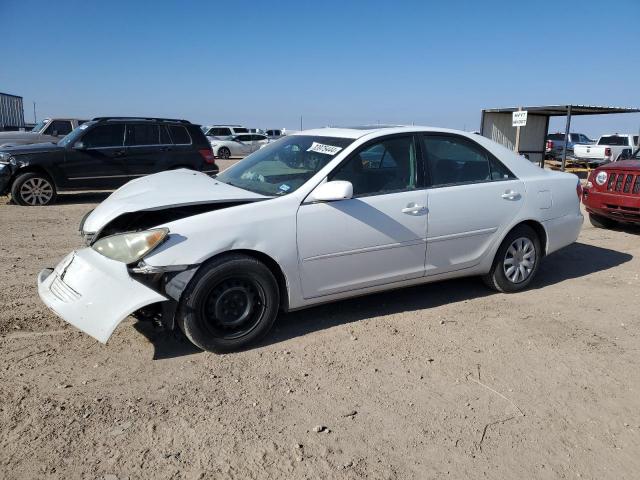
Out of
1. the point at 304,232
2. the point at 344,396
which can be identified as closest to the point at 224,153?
the point at 304,232

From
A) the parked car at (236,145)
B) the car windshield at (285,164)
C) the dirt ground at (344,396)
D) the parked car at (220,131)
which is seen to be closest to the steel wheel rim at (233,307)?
the dirt ground at (344,396)

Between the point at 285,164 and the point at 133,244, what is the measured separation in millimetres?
1562

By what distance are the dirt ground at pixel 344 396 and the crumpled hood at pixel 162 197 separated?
92cm

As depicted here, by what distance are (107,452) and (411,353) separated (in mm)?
2144

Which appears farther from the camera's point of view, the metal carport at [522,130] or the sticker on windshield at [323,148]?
the metal carport at [522,130]

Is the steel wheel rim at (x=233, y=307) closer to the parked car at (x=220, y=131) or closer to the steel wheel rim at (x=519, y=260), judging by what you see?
the steel wheel rim at (x=519, y=260)

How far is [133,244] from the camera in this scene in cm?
355

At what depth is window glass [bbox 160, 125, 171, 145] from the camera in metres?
11.3

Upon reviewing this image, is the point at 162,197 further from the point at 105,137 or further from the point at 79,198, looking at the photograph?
the point at 79,198

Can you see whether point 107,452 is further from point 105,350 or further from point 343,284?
point 343,284

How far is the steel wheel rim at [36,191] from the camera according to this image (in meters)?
10.3

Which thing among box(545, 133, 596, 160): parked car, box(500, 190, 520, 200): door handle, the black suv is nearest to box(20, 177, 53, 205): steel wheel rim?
the black suv

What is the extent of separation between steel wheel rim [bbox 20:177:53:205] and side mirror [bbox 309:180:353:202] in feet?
27.3

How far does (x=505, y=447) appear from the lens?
2.88 m
